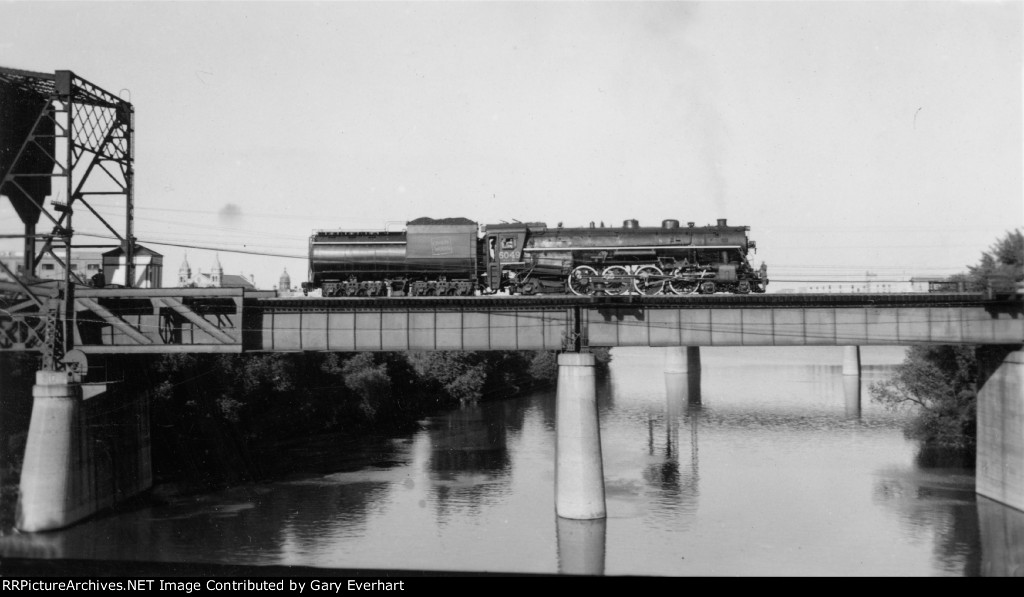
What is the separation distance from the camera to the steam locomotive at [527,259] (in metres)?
31.8

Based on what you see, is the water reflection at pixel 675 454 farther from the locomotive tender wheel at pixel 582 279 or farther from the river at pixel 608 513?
the locomotive tender wheel at pixel 582 279

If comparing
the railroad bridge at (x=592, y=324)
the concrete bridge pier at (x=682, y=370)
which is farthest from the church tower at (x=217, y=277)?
the concrete bridge pier at (x=682, y=370)

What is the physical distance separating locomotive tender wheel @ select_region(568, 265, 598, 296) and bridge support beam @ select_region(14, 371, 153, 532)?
18452 millimetres

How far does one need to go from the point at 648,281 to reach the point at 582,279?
277 cm

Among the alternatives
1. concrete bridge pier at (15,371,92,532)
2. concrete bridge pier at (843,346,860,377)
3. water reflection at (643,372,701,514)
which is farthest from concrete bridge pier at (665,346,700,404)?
concrete bridge pier at (15,371,92,532)

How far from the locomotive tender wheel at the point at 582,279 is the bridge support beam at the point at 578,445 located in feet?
16.9

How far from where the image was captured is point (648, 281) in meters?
32.2

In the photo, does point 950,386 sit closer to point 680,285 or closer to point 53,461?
point 680,285

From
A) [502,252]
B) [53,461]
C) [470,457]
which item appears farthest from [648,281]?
[53,461]

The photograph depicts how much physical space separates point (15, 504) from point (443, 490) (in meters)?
15.9

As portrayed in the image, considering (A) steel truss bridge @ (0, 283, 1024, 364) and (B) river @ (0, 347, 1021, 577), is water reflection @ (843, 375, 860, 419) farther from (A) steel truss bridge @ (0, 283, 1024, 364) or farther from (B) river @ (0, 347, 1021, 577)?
(A) steel truss bridge @ (0, 283, 1024, 364)
